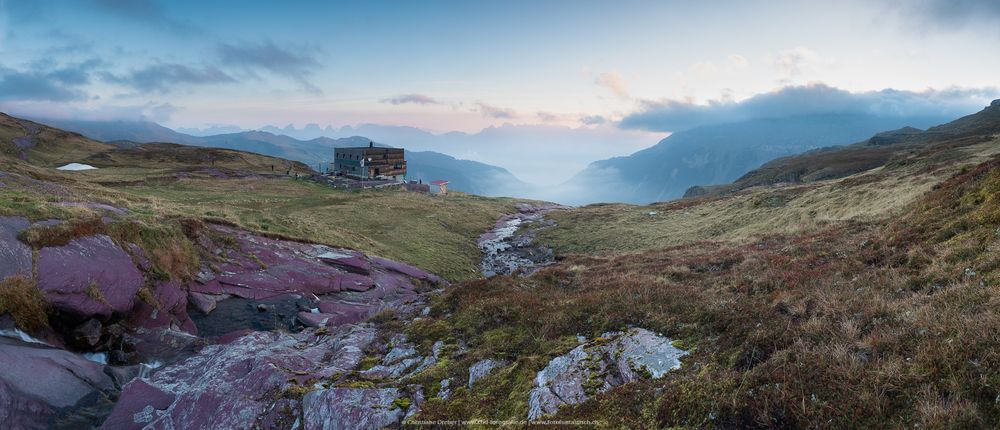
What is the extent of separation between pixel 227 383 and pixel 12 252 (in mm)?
9317

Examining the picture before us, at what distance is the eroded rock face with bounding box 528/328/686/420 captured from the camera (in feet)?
24.9

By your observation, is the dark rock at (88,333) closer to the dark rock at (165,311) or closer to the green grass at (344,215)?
the dark rock at (165,311)

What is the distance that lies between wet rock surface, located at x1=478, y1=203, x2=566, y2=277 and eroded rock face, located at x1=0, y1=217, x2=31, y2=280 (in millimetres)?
24373

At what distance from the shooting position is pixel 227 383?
998 centimetres

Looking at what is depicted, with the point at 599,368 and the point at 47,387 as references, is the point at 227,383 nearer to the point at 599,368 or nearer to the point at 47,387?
the point at 47,387

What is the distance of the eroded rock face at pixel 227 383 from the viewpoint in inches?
353

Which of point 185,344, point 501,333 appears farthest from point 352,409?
point 185,344

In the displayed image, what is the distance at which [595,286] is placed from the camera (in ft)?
52.0

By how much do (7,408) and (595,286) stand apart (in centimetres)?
1581

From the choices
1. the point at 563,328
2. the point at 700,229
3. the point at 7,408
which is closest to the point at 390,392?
the point at 563,328

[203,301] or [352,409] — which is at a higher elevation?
[352,409]

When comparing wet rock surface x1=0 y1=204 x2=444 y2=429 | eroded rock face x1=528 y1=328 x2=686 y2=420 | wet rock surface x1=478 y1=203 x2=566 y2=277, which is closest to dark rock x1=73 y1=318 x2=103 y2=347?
wet rock surface x1=0 y1=204 x2=444 y2=429

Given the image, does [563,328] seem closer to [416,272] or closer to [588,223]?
[416,272]

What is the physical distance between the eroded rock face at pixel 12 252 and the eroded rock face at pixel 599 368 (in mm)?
15638
